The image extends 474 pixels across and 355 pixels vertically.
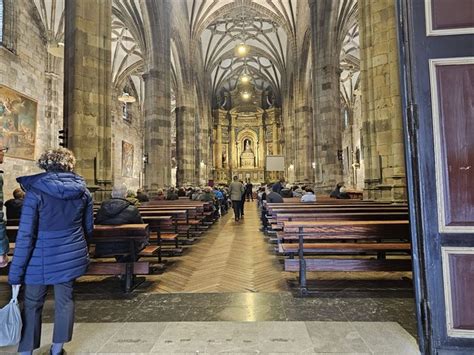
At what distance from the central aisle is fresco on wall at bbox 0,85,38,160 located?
9.91m

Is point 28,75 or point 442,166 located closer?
point 442,166

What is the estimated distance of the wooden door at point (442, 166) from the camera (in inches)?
79.4

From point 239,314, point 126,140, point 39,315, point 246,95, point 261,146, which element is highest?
point 246,95

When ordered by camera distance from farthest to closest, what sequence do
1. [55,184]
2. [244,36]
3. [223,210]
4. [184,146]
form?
[244,36], [184,146], [223,210], [55,184]

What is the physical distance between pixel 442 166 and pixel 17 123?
1488 centimetres

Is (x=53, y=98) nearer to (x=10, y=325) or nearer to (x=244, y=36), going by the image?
(x=10, y=325)

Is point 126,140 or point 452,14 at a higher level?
point 126,140

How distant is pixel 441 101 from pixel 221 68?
33.9m

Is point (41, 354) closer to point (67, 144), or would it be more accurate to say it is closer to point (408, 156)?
point (408, 156)

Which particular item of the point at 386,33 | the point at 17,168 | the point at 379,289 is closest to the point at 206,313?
the point at 379,289

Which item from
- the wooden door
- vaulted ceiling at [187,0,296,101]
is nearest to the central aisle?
the wooden door

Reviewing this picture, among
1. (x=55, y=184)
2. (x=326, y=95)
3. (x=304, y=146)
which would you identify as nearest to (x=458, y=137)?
(x=55, y=184)

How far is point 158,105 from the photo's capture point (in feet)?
43.8

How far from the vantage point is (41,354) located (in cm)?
228
